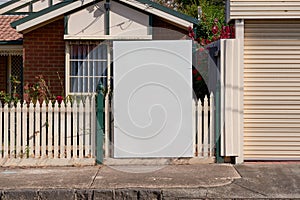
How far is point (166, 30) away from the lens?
11.7 metres

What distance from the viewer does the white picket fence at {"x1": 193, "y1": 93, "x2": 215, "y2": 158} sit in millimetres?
8648

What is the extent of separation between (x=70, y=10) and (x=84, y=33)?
0.59 metres

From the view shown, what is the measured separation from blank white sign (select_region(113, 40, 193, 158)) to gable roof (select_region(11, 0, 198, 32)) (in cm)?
228

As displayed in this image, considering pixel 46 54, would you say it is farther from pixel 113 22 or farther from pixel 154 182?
pixel 154 182

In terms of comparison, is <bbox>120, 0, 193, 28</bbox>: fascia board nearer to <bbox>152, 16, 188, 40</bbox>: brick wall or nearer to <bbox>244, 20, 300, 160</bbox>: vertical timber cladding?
<bbox>152, 16, 188, 40</bbox>: brick wall

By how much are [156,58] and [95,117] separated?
1.51 meters

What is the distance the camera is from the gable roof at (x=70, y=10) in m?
10.9

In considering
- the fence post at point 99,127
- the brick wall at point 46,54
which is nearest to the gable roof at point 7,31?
Answer: the brick wall at point 46,54

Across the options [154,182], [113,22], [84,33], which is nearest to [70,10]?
[84,33]

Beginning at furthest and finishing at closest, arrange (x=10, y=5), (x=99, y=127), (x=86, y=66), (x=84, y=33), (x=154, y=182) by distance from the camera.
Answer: (x=10, y=5)
(x=86, y=66)
(x=84, y=33)
(x=99, y=127)
(x=154, y=182)

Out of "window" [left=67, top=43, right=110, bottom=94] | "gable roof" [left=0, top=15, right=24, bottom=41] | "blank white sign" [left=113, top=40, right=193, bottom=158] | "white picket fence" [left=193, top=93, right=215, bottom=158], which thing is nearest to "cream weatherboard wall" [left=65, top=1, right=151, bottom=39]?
"window" [left=67, top=43, right=110, bottom=94]

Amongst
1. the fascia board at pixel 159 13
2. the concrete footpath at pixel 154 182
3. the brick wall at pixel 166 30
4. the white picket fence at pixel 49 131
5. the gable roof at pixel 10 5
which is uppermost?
the gable roof at pixel 10 5

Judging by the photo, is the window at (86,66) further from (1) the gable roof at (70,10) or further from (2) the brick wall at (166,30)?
(2) the brick wall at (166,30)

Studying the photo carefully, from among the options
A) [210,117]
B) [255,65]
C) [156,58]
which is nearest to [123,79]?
[156,58]
